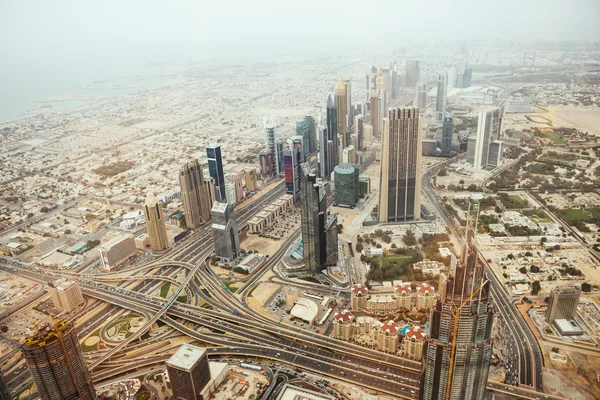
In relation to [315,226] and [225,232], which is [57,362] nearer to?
[225,232]

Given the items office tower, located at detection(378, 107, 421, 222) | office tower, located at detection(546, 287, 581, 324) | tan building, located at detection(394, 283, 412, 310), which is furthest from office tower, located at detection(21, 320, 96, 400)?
office tower, located at detection(378, 107, 421, 222)

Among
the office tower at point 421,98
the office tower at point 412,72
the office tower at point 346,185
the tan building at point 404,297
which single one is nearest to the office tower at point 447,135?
the office tower at point 421,98

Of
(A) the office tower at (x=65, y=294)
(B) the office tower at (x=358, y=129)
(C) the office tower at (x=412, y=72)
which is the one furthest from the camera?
(C) the office tower at (x=412, y=72)

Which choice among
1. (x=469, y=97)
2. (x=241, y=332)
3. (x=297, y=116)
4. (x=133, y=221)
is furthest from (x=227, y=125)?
(x=241, y=332)

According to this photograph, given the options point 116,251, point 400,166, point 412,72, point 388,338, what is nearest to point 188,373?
point 388,338

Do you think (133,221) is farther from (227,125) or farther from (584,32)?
(584,32)

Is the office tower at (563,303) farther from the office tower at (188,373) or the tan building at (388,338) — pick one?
the office tower at (188,373)
